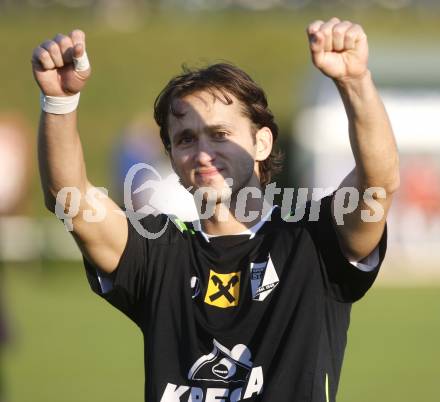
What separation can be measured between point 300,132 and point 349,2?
9.45m

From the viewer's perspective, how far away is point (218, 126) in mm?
3670

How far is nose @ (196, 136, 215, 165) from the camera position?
3.59 metres

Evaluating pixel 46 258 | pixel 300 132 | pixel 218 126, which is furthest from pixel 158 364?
pixel 300 132

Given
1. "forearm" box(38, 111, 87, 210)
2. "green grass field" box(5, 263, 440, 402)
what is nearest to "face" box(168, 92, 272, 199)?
"forearm" box(38, 111, 87, 210)

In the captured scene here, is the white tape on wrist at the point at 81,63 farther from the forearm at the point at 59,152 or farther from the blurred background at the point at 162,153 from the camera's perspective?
the blurred background at the point at 162,153

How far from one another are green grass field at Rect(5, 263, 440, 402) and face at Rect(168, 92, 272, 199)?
5597 mm

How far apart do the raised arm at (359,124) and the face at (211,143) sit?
0.38m

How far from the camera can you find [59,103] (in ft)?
11.5

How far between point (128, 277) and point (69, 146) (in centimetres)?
52

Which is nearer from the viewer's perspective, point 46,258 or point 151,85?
point 46,258

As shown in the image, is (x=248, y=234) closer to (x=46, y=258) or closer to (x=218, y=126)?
(x=218, y=126)

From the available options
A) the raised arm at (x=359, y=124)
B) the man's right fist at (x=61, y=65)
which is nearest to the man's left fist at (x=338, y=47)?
the raised arm at (x=359, y=124)

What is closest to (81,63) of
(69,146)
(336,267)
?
(69,146)

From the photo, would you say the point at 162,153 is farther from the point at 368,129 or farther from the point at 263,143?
the point at 368,129
